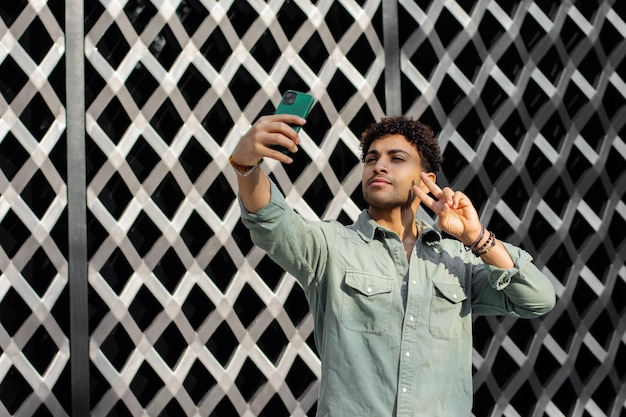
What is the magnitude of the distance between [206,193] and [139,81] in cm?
69

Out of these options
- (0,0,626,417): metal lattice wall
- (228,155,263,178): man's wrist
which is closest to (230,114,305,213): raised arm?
(228,155,263,178): man's wrist

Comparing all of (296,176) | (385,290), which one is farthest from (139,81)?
(385,290)

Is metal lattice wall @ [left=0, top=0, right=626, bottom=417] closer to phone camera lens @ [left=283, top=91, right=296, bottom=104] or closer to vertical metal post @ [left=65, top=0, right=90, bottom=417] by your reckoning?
vertical metal post @ [left=65, top=0, right=90, bottom=417]

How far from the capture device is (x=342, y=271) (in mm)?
2584

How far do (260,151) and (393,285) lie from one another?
0.64m

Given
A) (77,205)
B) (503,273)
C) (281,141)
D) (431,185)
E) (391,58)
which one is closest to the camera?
(281,141)

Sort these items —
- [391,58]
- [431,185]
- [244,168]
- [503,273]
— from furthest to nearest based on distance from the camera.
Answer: [391,58]
[431,185]
[503,273]
[244,168]

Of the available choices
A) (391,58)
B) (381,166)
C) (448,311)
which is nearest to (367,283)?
(448,311)

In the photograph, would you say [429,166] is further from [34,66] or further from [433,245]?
[34,66]

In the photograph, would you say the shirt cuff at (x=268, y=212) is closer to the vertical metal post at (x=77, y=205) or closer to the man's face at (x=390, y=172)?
the man's face at (x=390, y=172)

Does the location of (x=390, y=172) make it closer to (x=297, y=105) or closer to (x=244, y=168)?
(x=297, y=105)

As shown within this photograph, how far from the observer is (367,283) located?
8.38ft

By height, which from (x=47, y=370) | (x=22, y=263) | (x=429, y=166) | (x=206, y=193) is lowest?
(x=47, y=370)

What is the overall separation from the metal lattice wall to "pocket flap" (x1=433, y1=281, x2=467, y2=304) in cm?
190
